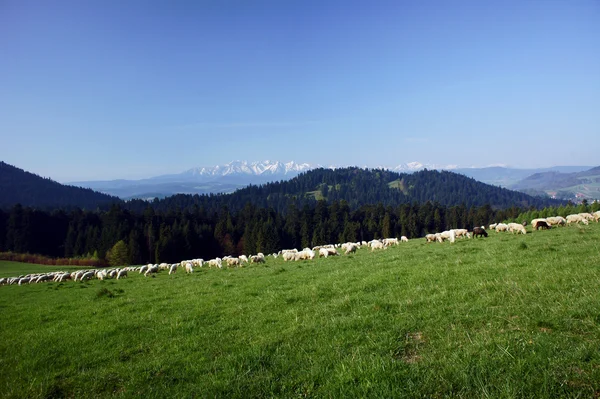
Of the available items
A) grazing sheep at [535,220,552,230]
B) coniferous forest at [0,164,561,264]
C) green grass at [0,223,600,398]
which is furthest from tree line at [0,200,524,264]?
green grass at [0,223,600,398]

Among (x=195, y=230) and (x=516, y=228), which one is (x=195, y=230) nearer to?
(x=195, y=230)

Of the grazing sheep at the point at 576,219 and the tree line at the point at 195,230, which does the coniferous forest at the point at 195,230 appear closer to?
the tree line at the point at 195,230

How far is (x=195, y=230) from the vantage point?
107875mm

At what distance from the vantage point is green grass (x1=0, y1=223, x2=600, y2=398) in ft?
17.1

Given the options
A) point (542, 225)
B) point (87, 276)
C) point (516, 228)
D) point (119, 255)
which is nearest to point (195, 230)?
point (119, 255)

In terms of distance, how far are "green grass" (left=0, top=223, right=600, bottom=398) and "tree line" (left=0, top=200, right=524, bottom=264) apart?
8249cm

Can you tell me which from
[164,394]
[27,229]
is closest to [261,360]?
[164,394]

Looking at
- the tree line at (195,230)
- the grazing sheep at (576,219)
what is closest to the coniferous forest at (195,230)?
the tree line at (195,230)

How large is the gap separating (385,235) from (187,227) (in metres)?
64.6

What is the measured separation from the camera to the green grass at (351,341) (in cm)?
520

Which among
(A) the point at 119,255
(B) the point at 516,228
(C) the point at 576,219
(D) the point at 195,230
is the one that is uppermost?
(C) the point at 576,219

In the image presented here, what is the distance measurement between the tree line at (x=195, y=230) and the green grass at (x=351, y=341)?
82487 mm

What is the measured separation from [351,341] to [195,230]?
107m

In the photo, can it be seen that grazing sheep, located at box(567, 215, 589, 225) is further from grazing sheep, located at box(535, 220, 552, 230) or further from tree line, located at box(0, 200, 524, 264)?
tree line, located at box(0, 200, 524, 264)
